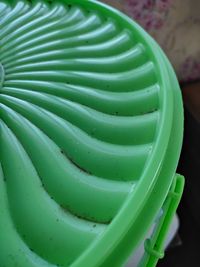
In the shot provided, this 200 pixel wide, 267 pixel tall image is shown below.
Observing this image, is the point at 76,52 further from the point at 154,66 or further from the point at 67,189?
the point at 67,189

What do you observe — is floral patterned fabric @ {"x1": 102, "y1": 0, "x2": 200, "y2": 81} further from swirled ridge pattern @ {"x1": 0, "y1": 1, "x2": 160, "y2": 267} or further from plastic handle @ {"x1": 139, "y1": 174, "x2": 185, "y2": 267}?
plastic handle @ {"x1": 139, "y1": 174, "x2": 185, "y2": 267}

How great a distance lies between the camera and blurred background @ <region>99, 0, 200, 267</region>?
1.11 meters

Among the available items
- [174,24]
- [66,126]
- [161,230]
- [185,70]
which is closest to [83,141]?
[66,126]

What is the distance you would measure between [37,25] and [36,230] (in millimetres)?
327

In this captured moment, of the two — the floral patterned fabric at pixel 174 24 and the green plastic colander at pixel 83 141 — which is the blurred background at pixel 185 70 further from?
the green plastic colander at pixel 83 141

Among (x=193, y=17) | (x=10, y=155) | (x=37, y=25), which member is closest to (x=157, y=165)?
(x=10, y=155)

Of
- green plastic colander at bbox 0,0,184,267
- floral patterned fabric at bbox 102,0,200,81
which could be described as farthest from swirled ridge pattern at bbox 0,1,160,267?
floral patterned fabric at bbox 102,0,200,81

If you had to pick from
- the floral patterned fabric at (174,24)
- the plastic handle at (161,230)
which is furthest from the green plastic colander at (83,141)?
the floral patterned fabric at (174,24)

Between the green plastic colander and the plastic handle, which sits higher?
the green plastic colander

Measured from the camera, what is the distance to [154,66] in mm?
495

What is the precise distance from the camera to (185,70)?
1299 millimetres

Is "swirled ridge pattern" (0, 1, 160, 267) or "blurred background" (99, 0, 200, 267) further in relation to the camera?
"blurred background" (99, 0, 200, 267)

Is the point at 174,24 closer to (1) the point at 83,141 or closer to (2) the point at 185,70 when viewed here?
(2) the point at 185,70

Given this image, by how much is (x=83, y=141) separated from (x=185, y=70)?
976 millimetres
